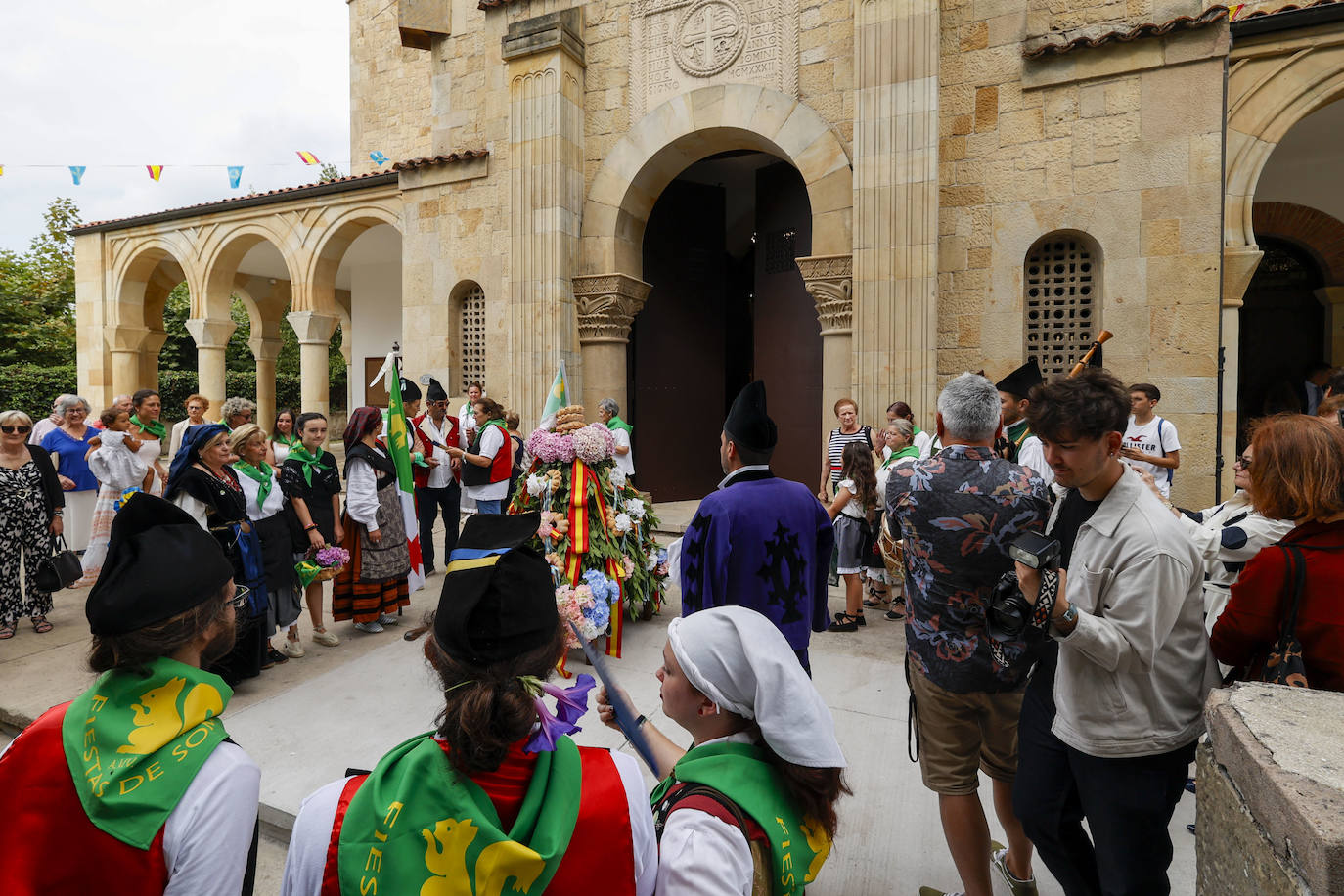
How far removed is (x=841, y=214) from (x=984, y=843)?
685 cm

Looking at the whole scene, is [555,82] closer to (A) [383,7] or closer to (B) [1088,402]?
(B) [1088,402]

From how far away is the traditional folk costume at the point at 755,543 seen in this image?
284 cm

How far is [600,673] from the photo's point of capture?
1.47 m

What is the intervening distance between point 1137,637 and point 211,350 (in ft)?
48.6

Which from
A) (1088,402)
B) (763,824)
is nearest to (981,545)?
(1088,402)

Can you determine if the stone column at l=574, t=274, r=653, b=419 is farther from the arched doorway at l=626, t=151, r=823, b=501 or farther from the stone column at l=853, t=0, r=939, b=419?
the stone column at l=853, t=0, r=939, b=419

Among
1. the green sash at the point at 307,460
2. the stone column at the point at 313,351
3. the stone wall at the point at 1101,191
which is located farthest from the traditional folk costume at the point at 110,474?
the stone wall at the point at 1101,191

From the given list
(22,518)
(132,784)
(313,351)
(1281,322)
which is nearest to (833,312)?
(132,784)

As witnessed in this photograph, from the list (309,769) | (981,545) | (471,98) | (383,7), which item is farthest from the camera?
(383,7)

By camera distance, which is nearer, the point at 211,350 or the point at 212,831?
the point at 212,831

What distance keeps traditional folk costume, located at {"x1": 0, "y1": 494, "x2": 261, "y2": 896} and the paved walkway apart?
0.82 metres

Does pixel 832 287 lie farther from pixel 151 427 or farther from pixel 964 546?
pixel 151 427

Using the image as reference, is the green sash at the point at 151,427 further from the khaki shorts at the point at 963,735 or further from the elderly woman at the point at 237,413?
the khaki shorts at the point at 963,735

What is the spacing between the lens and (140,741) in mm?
1270
